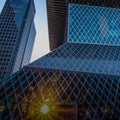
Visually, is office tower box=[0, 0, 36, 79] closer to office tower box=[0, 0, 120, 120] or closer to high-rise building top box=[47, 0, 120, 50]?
high-rise building top box=[47, 0, 120, 50]

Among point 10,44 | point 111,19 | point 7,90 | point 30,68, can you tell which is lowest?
point 10,44

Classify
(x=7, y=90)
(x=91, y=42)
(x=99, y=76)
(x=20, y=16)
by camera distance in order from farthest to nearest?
(x=20, y=16)
(x=91, y=42)
(x=99, y=76)
(x=7, y=90)

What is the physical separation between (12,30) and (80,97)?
8095 centimetres

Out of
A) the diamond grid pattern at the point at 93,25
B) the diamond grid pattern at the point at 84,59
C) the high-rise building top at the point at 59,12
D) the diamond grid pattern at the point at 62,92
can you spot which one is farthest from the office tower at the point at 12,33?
the diamond grid pattern at the point at 62,92

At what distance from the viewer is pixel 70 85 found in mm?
16703

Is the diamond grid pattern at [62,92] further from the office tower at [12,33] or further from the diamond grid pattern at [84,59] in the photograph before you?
the office tower at [12,33]

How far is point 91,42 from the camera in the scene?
2862 cm

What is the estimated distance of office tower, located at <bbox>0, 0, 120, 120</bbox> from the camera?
1407cm

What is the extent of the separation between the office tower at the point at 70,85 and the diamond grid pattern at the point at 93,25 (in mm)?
339

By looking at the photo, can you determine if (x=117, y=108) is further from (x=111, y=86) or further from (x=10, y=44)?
(x=10, y=44)

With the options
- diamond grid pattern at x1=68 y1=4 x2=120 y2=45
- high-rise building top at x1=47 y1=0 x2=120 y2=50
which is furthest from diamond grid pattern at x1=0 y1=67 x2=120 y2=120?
high-rise building top at x1=47 y1=0 x2=120 y2=50

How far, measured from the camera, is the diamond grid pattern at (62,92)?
45.8ft

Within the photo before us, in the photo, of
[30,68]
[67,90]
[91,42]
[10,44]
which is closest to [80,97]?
[67,90]

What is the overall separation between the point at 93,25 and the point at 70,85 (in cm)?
2166
